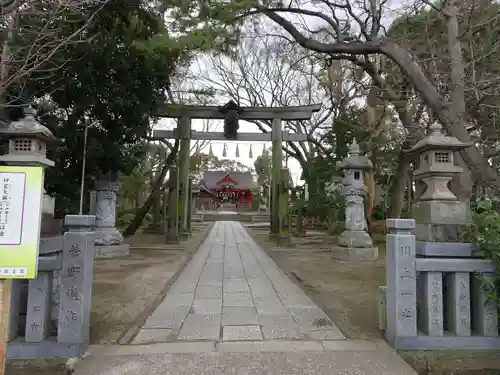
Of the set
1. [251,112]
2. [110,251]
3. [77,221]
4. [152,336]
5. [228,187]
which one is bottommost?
[152,336]

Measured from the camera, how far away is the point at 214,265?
8992 millimetres

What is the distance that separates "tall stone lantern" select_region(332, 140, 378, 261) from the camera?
9898mm

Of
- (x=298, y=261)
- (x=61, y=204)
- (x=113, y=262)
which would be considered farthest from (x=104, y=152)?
(x=298, y=261)

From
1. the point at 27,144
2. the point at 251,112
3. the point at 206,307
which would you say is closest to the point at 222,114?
the point at 251,112

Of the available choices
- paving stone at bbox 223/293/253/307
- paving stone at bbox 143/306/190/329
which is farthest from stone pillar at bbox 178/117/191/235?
paving stone at bbox 143/306/190/329

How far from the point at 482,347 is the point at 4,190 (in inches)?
167

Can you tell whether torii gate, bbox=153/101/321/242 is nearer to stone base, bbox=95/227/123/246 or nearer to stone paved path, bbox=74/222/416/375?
stone base, bbox=95/227/123/246

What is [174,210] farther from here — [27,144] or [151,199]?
[27,144]

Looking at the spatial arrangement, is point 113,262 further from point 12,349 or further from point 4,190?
point 4,190

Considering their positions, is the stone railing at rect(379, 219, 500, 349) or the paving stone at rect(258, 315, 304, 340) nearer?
the stone railing at rect(379, 219, 500, 349)

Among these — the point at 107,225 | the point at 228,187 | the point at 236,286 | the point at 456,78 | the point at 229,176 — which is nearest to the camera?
the point at 236,286

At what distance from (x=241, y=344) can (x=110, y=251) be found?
23.0 feet

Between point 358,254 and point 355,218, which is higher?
point 355,218

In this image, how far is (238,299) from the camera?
5594 mm
